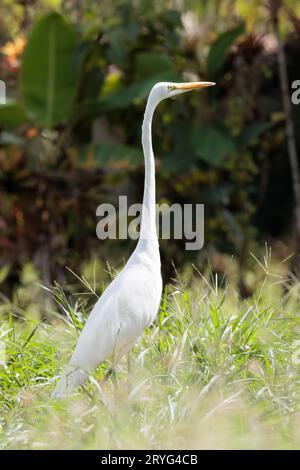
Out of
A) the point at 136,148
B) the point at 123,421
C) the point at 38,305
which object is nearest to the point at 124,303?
the point at 123,421

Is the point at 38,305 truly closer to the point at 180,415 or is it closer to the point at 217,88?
the point at 217,88

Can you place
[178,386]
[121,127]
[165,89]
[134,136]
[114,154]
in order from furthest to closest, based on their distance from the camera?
[121,127], [134,136], [114,154], [165,89], [178,386]

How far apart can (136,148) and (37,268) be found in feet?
4.29

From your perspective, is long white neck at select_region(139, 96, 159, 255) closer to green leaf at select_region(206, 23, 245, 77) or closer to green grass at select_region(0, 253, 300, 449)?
green grass at select_region(0, 253, 300, 449)

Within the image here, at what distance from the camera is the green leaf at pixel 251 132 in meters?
7.62

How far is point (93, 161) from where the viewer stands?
301 inches

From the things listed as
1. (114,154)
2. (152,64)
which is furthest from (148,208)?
(152,64)

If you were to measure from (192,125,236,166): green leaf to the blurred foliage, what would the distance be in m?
0.01

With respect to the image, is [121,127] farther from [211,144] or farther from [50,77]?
[211,144]

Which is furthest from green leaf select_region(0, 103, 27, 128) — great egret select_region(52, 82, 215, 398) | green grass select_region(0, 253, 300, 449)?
great egret select_region(52, 82, 215, 398)

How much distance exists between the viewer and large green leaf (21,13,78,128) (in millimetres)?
7457

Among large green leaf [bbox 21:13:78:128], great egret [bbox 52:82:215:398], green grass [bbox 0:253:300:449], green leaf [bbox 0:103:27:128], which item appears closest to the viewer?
green grass [bbox 0:253:300:449]

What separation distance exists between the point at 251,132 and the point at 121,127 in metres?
1.27

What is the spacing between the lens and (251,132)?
7.72 meters
